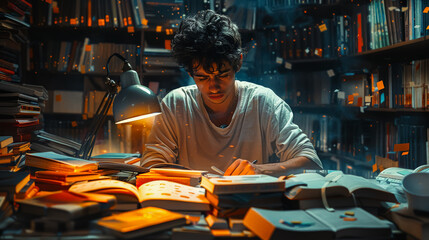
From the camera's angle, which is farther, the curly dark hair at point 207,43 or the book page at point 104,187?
the curly dark hair at point 207,43

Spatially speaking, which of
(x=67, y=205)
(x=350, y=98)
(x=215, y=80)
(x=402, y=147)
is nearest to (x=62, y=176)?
A: (x=67, y=205)

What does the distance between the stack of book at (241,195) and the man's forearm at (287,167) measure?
1.10 ft

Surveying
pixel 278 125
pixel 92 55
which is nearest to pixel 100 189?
pixel 278 125

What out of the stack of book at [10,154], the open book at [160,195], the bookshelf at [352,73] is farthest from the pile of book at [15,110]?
the bookshelf at [352,73]

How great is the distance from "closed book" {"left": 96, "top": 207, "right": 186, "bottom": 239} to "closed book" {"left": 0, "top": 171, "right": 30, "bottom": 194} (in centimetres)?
31

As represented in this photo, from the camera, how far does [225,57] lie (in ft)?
4.79

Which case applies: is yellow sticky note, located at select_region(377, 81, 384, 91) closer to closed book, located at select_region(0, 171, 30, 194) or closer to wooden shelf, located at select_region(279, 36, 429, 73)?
wooden shelf, located at select_region(279, 36, 429, 73)

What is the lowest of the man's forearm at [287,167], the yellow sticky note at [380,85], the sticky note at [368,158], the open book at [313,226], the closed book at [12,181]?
the sticky note at [368,158]

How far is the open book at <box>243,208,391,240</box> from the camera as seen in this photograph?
688 millimetres

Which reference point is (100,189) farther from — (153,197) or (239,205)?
(239,205)

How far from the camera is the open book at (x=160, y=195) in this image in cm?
84

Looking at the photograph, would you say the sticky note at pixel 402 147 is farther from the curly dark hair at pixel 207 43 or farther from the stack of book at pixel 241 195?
the stack of book at pixel 241 195

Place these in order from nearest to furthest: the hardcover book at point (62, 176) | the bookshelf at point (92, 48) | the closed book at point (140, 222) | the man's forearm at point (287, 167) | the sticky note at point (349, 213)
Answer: the closed book at point (140, 222) → the sticky note at point (349, 213) → the hardcover book at point (62, 176) → the man's forearm at point (287, 167) → the bookshelf at point (92, 48)

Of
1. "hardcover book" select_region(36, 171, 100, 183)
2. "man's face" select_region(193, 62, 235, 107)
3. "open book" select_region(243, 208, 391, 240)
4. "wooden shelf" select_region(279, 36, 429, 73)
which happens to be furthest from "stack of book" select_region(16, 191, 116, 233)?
"wooden shelf" select_region(279, 36, 429, 73)
